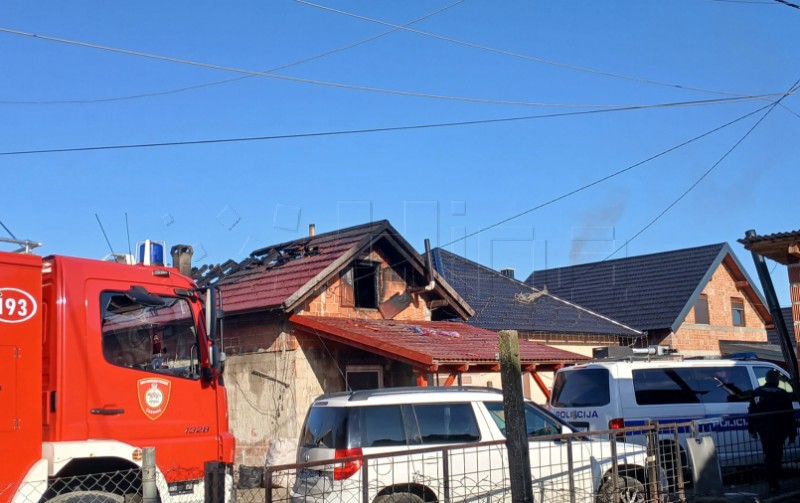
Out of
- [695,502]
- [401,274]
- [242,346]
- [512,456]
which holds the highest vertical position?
[401,274]

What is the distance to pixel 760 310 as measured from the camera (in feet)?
104

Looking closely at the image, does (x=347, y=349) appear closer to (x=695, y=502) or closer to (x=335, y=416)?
(x=335, y=416)

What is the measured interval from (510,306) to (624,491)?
16023 millimetres

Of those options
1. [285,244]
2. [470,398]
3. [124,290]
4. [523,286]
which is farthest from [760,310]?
[124,290]

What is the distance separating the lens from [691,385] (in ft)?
42.9

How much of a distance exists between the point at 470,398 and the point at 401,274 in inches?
366

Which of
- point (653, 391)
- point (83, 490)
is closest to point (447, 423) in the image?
point (83, 490)

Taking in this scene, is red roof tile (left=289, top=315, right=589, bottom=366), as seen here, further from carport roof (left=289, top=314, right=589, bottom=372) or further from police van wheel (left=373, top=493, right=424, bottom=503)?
police van wheel (left=373, top=493, right=424, bottom=503)

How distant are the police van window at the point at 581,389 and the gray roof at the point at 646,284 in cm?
1490

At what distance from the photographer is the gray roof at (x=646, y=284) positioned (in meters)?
28.1

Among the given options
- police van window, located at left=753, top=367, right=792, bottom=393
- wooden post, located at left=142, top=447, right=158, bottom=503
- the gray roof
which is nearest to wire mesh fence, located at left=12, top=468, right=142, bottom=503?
wooden post, located at left=142, top=447, right=158, bottom=503

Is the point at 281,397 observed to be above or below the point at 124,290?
below

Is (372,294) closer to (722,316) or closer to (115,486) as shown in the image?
(115,486)

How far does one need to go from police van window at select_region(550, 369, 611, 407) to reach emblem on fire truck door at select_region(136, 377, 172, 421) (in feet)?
24.2
